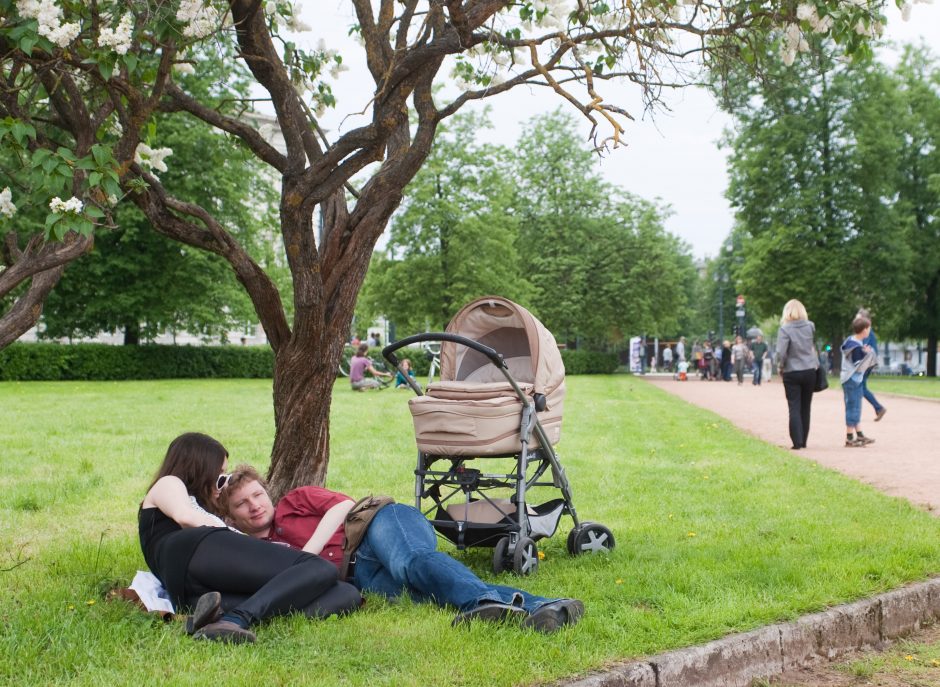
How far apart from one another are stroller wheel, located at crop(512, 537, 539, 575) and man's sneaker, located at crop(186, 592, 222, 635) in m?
1.81

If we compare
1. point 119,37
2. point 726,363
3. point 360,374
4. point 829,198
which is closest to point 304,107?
point 119,37

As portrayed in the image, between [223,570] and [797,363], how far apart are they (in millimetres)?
10039

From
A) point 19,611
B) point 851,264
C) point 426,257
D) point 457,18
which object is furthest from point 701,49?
point 851,264

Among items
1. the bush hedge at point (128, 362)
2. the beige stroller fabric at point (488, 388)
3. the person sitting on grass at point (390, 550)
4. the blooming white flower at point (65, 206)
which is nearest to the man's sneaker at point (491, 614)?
the person sitting on grass at point (390, 550)

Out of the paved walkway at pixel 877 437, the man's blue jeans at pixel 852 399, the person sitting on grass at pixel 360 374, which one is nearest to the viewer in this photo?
the paved walkway at pixel 877 437

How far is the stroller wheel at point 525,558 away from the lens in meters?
5.46

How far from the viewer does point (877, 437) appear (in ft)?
46.8

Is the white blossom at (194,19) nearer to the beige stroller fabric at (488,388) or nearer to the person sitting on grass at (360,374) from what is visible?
the beige stroller fabric at (488,388)

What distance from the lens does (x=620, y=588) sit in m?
5.17

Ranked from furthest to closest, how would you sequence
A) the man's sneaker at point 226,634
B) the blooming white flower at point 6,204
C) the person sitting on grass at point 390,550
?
the blooming white flower at point 6,204 → the person sitting on grass at point 390,550 → the man's sneaker at point 226,634

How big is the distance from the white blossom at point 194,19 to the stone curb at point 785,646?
3.71 m

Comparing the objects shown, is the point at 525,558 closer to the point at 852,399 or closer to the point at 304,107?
the point at 304,107

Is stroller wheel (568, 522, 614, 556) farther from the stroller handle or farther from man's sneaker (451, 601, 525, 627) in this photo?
man's sneaker (451, 601, 525, 627)

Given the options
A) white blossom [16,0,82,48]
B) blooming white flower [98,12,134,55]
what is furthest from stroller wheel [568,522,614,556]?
white blossom [16,0,82,48]
